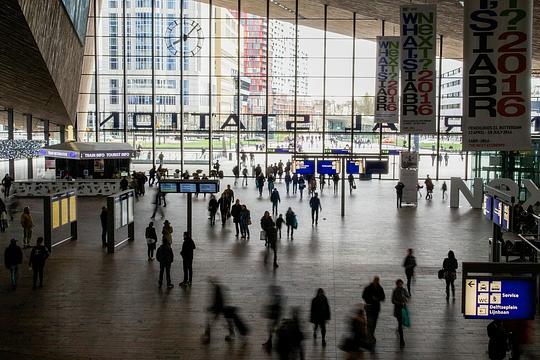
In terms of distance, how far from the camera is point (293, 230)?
2225cm

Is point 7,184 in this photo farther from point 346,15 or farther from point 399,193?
point 346,15

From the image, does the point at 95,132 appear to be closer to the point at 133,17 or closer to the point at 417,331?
the point at 133,17

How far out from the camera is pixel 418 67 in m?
20.8

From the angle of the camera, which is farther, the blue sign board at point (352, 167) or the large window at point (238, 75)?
the large window at point (238, 75)

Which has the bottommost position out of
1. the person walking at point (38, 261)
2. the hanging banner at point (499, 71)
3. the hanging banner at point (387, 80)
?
the person walking at point (38, 261)

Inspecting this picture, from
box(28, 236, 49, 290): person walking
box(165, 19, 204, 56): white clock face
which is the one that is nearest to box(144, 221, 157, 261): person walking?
box(28, 236, 49, 290): person walking

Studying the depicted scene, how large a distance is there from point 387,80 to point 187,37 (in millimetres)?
15991

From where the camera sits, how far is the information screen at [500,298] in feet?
32.0

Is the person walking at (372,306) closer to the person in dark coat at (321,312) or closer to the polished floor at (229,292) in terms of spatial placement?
the polished floor at (229,292)

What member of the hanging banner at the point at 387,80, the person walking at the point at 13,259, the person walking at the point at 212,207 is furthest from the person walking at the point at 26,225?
the hanging banner at the point at 387,80

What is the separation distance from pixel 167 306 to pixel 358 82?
2929cm

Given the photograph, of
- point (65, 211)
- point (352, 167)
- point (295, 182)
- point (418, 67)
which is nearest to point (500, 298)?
point (418, 67)

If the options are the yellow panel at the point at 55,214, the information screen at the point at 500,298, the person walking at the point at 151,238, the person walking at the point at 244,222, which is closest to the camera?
the information screen at the point at 500,298

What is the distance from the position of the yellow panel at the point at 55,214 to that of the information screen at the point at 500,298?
39.8 ft
